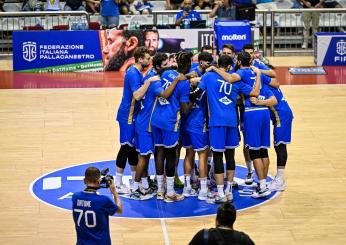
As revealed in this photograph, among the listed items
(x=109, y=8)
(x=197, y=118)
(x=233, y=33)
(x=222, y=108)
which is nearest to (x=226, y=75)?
(x=222, y=108)

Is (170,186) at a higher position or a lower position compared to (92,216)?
lower

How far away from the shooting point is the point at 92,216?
829 centimetres

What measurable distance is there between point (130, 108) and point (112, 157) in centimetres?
225

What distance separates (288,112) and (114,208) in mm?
4122

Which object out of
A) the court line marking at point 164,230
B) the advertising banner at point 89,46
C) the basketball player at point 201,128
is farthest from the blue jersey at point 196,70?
the advertising banner at point 89,46

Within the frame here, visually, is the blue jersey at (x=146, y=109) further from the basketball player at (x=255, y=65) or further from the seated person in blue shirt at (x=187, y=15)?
the seated person in blue shirt at (x=187, y=15)

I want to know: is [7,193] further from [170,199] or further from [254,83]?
[254,83]

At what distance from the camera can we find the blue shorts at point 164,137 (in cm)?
1127

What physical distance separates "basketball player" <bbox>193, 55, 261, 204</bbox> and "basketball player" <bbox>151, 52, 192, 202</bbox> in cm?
21

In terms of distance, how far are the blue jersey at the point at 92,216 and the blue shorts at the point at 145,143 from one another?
3.07 meters

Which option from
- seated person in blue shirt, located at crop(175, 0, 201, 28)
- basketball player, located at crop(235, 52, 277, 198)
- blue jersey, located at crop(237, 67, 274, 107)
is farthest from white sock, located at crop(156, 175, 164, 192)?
seated person in blue shirt, located at crop(175, 0, 201, 28)

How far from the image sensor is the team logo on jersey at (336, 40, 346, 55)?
69.1 ft

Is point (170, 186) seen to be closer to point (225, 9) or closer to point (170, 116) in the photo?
point (170, 116)

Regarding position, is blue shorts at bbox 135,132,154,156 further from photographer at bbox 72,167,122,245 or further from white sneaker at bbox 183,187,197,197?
photographer at bbox 72,167,122,245
